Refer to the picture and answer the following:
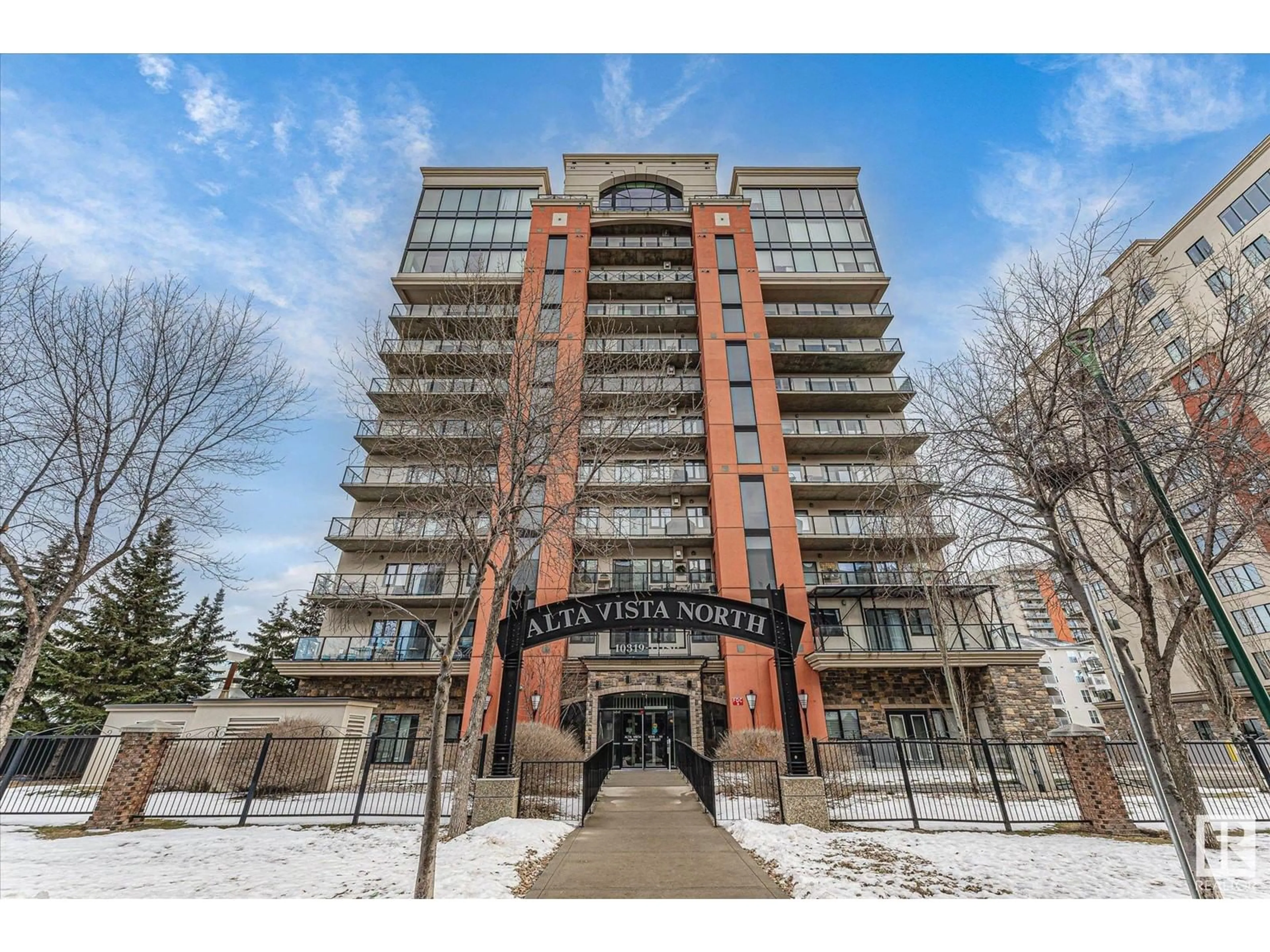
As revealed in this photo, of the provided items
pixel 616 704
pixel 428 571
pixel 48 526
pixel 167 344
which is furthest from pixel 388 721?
pixel 167 344

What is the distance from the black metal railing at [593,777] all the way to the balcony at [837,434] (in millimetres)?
17927

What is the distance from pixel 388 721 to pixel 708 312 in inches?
959

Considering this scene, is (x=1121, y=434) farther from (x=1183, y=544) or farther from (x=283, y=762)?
(x=283, y=762)

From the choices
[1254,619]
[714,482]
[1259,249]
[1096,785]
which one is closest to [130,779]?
[1096,785]

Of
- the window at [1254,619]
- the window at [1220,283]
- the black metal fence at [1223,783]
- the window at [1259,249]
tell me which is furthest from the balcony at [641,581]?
the window at [1259,249]

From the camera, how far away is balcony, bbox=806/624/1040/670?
20.1 m

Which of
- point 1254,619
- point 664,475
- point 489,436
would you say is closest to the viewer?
point 489,436

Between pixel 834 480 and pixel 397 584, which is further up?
pixel 834 480

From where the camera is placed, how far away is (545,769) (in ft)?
39.2

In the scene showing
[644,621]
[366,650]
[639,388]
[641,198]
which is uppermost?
[641,198]

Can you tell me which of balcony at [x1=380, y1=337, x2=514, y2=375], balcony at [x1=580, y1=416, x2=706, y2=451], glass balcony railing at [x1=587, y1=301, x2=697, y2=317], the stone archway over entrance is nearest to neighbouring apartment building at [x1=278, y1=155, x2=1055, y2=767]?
glass balcony railing at [x1=587, y1=301, x2=697, y2=317]

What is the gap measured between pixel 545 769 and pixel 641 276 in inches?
1031

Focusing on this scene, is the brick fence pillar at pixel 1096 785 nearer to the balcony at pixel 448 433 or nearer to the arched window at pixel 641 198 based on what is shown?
the balcony at pixel 448 433

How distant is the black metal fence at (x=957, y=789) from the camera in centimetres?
1009
